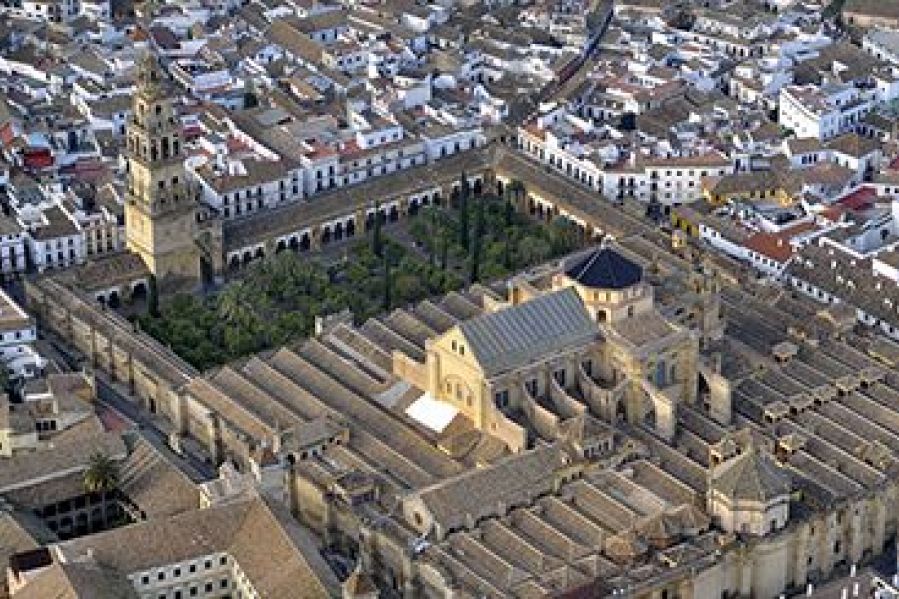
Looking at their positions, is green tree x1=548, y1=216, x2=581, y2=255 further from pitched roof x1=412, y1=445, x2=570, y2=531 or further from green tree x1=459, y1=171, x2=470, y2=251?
pitched roof x1=412, y1=445, x2=570, y2=531

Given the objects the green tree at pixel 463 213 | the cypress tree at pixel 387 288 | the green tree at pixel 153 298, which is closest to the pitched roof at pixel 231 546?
the green tree at pixel 153 298

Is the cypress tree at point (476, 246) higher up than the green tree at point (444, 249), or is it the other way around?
the cypress tree at point (476, 246)

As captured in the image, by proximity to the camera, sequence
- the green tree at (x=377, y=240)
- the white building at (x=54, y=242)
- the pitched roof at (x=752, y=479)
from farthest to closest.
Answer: the green tree at (x=377, y=240) < the white building at (x=54, y=242) < the pitched roof at (x=752, y=479)

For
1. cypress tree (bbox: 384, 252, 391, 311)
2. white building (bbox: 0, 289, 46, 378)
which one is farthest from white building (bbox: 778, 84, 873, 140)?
white building (bbox: 0, 289, 46, 378)

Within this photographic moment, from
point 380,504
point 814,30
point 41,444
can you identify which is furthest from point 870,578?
point 814,30

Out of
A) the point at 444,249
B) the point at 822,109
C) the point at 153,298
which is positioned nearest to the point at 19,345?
the point at 153,298

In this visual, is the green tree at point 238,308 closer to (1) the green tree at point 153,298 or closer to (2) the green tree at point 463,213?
(1) the green tree at point 153,298
